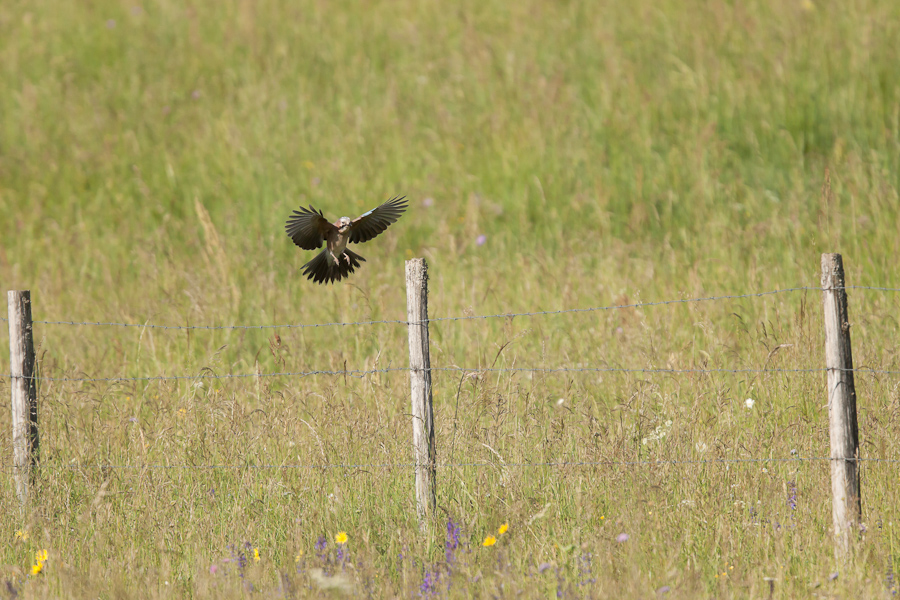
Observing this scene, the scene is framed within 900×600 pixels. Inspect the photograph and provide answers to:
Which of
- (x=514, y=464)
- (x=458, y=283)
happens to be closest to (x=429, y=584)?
(x=514, y=464)

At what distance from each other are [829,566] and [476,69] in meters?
8.00

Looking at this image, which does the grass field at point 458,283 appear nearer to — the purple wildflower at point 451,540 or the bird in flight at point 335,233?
the purple wildflower at point 451,540

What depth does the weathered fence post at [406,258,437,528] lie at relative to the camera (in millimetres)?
4191

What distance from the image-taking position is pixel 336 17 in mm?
12609

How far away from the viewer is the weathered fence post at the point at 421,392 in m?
4.19

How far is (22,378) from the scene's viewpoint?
470 centimetres

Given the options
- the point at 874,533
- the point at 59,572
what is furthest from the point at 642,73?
the point at 59,572

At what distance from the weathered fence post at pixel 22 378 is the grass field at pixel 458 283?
0.69 ft

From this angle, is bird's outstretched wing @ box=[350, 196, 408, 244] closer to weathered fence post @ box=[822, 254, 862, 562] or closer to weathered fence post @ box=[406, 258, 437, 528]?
weathered fence post @ box=[406, 258, 437, 528]

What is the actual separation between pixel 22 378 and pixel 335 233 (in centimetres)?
170

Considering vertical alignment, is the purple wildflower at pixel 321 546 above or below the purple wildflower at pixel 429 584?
above

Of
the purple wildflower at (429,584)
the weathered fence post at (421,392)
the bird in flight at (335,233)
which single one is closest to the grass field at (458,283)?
the purple wildflower at (429,584)

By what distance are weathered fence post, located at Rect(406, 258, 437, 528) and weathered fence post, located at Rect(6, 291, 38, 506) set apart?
1926 mm

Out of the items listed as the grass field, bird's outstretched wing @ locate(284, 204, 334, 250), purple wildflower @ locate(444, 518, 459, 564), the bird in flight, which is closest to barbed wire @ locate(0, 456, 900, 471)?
the grass field
